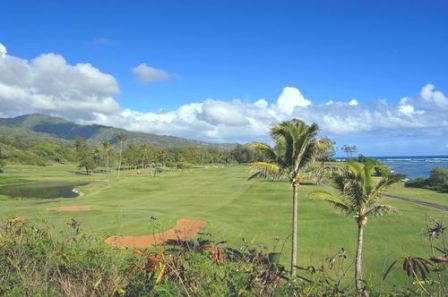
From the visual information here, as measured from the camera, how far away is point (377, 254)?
28.8m

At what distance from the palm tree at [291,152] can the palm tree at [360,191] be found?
3.24 metres

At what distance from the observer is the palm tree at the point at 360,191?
24.7m

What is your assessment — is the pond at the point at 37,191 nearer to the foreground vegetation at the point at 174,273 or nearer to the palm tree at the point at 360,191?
the palm tree at the point at 360,191

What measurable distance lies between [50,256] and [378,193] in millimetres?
21420

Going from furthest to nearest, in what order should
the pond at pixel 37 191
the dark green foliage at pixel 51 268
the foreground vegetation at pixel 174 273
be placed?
the pond at pixel 37 191, the dark green foliage at pixel 51 268, the foreground vegetation at pixel 174 273

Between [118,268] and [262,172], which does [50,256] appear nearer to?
[118,268]

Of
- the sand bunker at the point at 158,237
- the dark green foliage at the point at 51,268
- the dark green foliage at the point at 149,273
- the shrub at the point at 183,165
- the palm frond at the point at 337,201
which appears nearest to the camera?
the dark green foliage at the point at 149,273

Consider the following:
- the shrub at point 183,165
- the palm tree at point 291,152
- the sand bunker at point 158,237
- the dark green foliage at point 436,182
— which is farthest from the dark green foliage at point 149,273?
the shrub at point 183,165

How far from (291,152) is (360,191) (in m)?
5.11

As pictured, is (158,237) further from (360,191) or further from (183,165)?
(183,165)

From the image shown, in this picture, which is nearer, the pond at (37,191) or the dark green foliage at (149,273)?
the dark green foliage at (149,273)

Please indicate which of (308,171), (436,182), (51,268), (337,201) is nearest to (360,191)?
(337,201)

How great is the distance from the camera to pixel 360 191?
2495cm

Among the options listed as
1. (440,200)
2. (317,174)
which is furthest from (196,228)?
(440,200)
